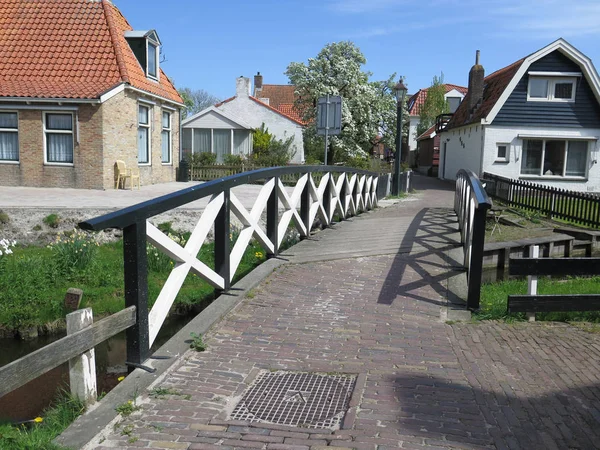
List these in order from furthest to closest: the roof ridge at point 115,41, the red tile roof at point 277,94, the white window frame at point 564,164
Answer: the red tile roof at point 277,94, the white window frame at point 564,164, the roof ridge at point 115,41

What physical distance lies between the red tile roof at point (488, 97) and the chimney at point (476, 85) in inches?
11.6

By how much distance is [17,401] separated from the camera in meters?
5.32

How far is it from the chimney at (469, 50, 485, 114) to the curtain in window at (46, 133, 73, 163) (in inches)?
803

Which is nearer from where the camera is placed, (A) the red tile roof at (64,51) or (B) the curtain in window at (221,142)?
(A) the red tile roof at (64,51)

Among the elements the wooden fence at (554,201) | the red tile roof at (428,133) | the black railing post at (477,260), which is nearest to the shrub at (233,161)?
the wooden fence at (554,201)

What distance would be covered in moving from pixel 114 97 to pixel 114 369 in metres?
13.9

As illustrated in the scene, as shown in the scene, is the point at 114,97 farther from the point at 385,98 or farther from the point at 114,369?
the point at 385,98

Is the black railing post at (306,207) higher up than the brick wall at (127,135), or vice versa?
the brick wall at (127,135)

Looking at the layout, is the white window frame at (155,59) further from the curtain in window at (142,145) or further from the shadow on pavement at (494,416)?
the shadow on pavement at (494,416)

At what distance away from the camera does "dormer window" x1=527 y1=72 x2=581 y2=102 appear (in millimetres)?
24891

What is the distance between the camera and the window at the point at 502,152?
2569 centimetres

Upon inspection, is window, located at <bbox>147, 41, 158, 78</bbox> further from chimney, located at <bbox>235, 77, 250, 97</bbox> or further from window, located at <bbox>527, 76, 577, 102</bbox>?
window, located at <bbox>527, 76, 577, 102</bbox>

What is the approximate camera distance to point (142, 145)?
20875 millimetres

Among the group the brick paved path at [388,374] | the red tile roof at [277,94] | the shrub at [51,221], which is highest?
the red tile roof at [277,94]
